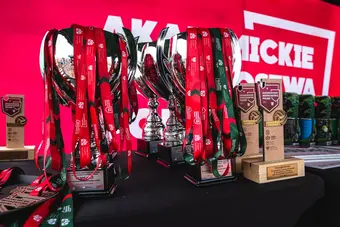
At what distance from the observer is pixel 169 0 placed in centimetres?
206

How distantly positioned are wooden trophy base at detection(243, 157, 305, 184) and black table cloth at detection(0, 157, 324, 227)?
2 cm

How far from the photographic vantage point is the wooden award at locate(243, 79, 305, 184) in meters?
0.66

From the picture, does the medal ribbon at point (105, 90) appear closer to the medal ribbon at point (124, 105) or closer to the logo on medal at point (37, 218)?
the medal ribbon at point (124, 105)

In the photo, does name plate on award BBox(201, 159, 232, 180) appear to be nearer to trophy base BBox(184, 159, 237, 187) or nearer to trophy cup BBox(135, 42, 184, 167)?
trophy base BBox(184, 159, 237, 187)

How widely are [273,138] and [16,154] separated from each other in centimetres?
84

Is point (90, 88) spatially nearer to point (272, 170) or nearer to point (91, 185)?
point (91, 185)

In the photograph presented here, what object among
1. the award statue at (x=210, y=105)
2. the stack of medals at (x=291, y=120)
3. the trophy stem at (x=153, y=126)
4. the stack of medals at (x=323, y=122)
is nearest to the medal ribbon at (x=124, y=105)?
the award statue at (x=210, y=105)

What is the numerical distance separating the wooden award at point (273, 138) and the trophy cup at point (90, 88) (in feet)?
1.09

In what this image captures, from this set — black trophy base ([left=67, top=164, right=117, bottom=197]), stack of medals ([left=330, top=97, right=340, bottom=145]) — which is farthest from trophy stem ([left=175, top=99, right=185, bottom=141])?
stack of medals ([left=330, top=97, right=340, bottom=145])

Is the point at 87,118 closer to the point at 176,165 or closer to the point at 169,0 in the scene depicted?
the point at 176,165

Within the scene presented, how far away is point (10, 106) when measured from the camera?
3.15ft

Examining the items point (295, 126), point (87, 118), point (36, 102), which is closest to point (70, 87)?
point (87, 118)

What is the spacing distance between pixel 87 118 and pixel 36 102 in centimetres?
131

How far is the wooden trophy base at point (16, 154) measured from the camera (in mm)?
924
